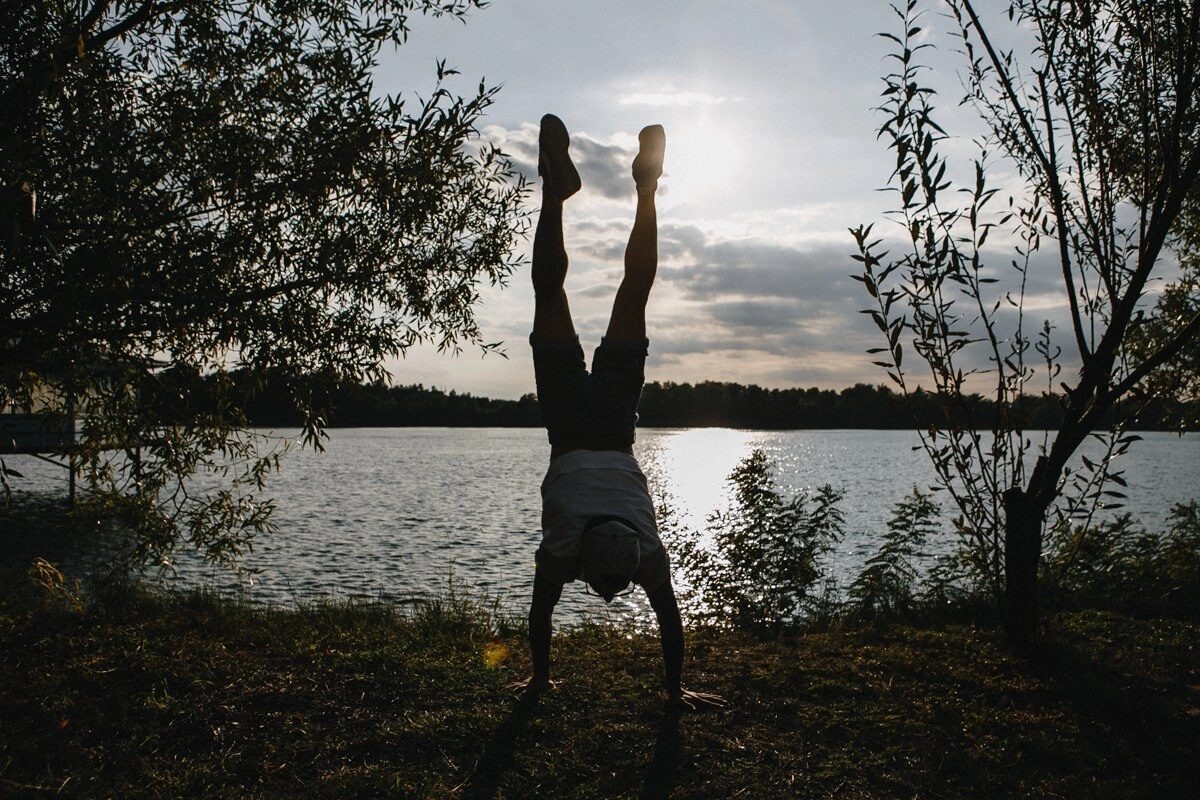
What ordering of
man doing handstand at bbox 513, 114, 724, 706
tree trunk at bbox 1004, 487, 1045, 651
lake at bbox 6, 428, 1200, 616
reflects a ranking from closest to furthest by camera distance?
1. man doing handstand at bbox 513, 114, 724, 706
2. tree trunk at bbox 1004, 487, 1045, 651
3. lake at bbox 6, 428, 1200, 616

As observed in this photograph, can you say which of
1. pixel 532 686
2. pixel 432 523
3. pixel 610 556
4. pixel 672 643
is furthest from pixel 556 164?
pixel 432 523

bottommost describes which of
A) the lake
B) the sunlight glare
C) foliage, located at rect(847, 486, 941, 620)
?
the sunlight glare

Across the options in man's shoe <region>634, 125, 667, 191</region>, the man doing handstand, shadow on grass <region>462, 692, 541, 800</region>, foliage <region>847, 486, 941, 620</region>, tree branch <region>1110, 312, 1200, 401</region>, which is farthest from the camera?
foliage <region>847, 486, 941, 620</region>

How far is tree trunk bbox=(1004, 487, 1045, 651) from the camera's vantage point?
6.04 m

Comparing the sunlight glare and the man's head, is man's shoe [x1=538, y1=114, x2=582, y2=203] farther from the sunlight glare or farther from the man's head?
the sunlight glare

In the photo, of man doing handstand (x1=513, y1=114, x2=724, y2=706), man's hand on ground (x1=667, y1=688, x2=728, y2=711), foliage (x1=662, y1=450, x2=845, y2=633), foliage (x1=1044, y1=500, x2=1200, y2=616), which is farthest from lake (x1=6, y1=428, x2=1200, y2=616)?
man doing handstand (x1=513, y1=114, x2=724, y2=706)

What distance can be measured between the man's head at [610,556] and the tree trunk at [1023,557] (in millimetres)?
3565

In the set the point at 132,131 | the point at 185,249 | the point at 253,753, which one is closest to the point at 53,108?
the point at 132,131

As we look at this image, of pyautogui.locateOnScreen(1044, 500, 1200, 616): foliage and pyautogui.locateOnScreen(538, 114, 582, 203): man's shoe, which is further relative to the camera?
pyautogui.locateOnScreen(1044, 500, 1200, 616): foliage

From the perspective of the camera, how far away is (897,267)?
6016mm

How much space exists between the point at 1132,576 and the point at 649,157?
9535 mm

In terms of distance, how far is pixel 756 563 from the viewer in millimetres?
10250

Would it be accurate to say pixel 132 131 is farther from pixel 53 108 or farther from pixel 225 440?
pixel 225 440

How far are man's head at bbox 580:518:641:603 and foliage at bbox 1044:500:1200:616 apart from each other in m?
4.69
